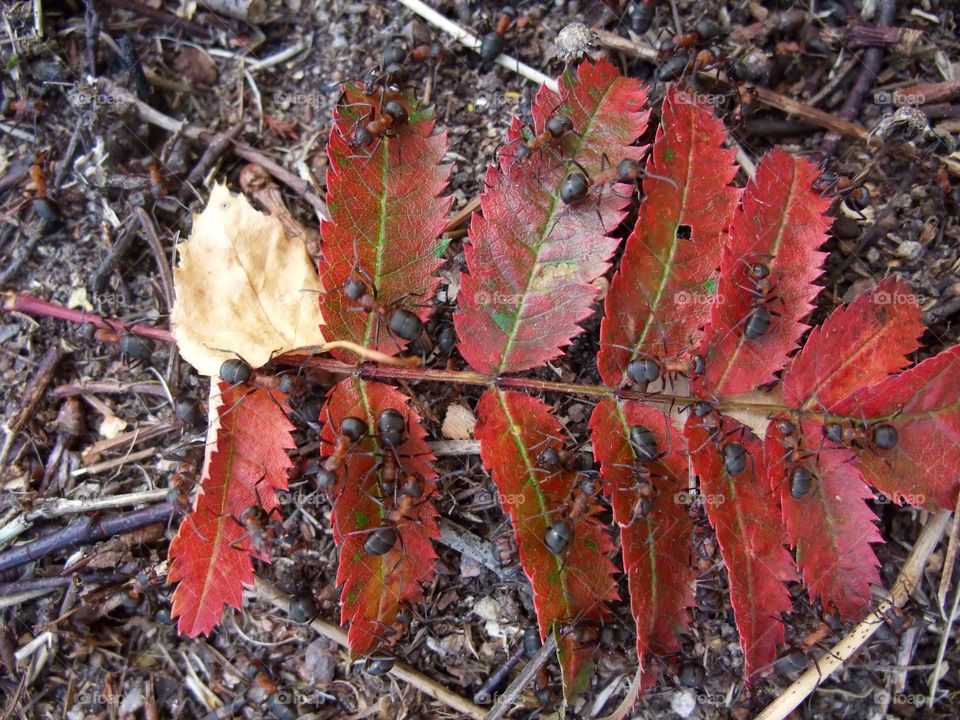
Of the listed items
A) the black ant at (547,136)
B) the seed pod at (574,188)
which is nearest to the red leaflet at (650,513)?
the seed pod at (574,188)

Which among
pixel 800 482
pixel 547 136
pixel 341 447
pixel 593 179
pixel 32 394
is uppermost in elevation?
pixel 547 136

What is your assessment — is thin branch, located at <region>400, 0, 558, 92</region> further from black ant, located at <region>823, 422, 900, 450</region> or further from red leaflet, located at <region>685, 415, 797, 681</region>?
black ant, located at <region>823, 422, 900, 450</region>

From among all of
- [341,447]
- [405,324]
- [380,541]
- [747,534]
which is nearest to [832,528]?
[747,534]

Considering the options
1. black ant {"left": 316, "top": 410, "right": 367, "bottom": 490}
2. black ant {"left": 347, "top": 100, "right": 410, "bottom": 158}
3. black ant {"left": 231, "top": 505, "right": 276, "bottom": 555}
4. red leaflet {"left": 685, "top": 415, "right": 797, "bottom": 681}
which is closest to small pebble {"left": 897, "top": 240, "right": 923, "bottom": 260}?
red leaflet {"left": 685, "top": 415, "right": 797, "bottom": 681}

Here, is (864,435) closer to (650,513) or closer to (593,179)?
(650,513)

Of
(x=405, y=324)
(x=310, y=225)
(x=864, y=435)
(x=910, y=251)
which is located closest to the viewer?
(x=864, y=435)
